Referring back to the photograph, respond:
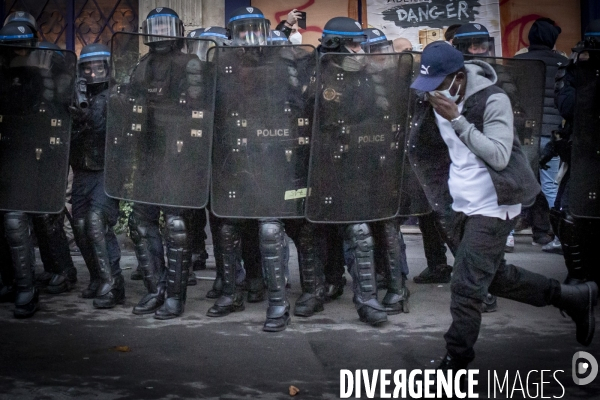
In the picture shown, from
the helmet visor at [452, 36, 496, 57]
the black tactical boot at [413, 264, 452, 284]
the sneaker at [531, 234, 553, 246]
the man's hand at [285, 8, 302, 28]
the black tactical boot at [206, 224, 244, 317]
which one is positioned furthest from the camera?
the sneaker at [531, 234, 553, 246]

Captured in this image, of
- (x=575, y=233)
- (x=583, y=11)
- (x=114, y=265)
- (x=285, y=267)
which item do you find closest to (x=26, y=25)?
(x=114, y=265)

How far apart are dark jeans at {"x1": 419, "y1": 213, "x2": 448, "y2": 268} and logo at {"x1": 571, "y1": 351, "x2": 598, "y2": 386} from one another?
211 centimetres

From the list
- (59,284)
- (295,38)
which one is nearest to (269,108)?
(59,284)

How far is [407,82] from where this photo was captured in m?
6.05

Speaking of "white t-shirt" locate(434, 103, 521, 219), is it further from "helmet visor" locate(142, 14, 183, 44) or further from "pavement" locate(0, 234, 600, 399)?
"helmet visor" locate(142, 14, 183, 44)

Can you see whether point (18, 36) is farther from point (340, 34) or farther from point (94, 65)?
point (340, 34)

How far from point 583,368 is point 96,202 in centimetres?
357

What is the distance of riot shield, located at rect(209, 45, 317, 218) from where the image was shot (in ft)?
19.5

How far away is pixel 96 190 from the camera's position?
675cm

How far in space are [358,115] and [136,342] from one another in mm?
1996

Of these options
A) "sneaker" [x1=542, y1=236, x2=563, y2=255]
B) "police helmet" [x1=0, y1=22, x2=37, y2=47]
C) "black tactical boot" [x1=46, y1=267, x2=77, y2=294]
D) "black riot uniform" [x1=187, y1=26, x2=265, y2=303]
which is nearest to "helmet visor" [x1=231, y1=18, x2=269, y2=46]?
"black riot uniform" [x1=187, y1=26, x2=265, y2=303]

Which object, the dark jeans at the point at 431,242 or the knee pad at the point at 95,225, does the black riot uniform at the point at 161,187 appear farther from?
the dark jeans at the point at 431,242

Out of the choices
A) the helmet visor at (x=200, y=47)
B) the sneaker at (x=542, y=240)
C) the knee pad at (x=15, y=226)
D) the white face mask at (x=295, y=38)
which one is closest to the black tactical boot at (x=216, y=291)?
the knee pad at (x=15, y=226)

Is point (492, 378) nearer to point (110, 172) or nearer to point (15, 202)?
point (110, 172)
